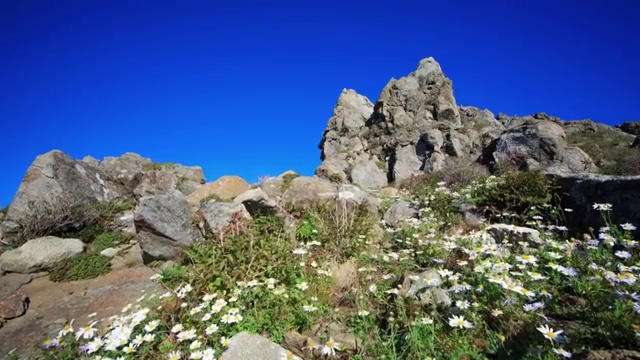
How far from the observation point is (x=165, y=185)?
50.5ft

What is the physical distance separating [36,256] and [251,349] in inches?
300

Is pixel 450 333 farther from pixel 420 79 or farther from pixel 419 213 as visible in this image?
pixel 420 79

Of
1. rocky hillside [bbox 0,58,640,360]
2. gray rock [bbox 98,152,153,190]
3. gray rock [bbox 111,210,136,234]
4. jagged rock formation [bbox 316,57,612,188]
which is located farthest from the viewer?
gray rock [bbox 98,152,153,190]

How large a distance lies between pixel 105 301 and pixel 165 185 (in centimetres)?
1033

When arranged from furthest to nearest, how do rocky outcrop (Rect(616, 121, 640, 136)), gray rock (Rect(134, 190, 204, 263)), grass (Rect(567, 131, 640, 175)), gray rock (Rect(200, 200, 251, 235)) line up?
1. rocky outcrop (Rect(616, 121, 640, 136))
2. grass (Rect(567, 131, 640, 175))
3. gray rock (Rect(134, 190, 204, 263))
4. gray rock (Rect(200, 200, 251, 235))

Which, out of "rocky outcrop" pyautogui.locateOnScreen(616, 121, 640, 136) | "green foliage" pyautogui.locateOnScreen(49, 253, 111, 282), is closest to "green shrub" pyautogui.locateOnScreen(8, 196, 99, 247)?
"green foliage" pyautogui.locateOnScreen(49, 253, 111, 282)

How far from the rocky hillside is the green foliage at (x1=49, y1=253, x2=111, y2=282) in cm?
4

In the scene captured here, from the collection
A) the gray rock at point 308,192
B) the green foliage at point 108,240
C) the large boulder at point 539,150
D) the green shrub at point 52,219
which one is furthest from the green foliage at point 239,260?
the large boulder at point 539,150

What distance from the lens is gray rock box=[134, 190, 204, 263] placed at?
7125 millimetres

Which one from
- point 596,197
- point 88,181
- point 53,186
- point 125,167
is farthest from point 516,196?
point 125,167

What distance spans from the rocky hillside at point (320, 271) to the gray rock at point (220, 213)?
0.04m

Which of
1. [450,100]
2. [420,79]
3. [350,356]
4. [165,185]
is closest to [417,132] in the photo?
[450,100]

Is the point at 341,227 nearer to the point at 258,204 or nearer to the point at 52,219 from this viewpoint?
the point at 258,204

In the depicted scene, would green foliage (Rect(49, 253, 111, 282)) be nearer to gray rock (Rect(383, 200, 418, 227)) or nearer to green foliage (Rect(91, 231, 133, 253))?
green foliage (Rect(91, 231, 133, 253))
